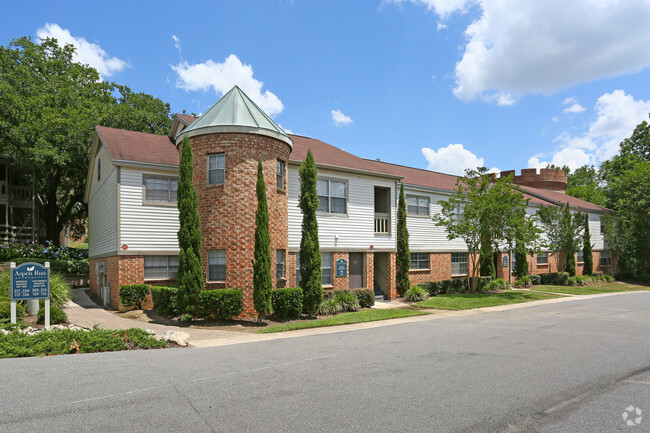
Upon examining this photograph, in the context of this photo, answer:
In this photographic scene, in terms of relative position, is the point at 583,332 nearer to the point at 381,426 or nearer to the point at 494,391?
the point at 494,391

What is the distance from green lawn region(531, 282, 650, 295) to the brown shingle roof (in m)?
24.3

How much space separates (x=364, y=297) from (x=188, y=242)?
8394 millimetres

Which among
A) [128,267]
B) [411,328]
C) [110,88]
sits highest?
[110,88]

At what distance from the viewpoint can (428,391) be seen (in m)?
6.69

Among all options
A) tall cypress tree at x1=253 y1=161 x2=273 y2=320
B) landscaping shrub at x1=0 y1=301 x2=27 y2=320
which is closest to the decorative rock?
tall cypress tree at x1=253 y1=161 x2=273 y2=320

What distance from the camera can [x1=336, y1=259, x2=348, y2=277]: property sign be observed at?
67.1ft

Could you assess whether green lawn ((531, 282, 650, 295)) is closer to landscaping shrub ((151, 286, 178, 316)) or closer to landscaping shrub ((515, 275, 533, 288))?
landscaping shrub ((515, 275, 533, 288))

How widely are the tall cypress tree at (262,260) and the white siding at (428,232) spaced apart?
37.7 feet

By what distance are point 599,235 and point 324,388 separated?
41845 millimetres

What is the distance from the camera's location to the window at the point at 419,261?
24.8 m

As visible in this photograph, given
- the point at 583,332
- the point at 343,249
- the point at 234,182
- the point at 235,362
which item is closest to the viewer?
the point at 235,362

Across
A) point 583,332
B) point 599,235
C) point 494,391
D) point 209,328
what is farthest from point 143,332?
point 599,235

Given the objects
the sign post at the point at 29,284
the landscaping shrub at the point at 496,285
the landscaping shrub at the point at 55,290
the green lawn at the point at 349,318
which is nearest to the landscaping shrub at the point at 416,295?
the green lawn at the point at 349,318

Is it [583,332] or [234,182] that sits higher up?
[234,182]
